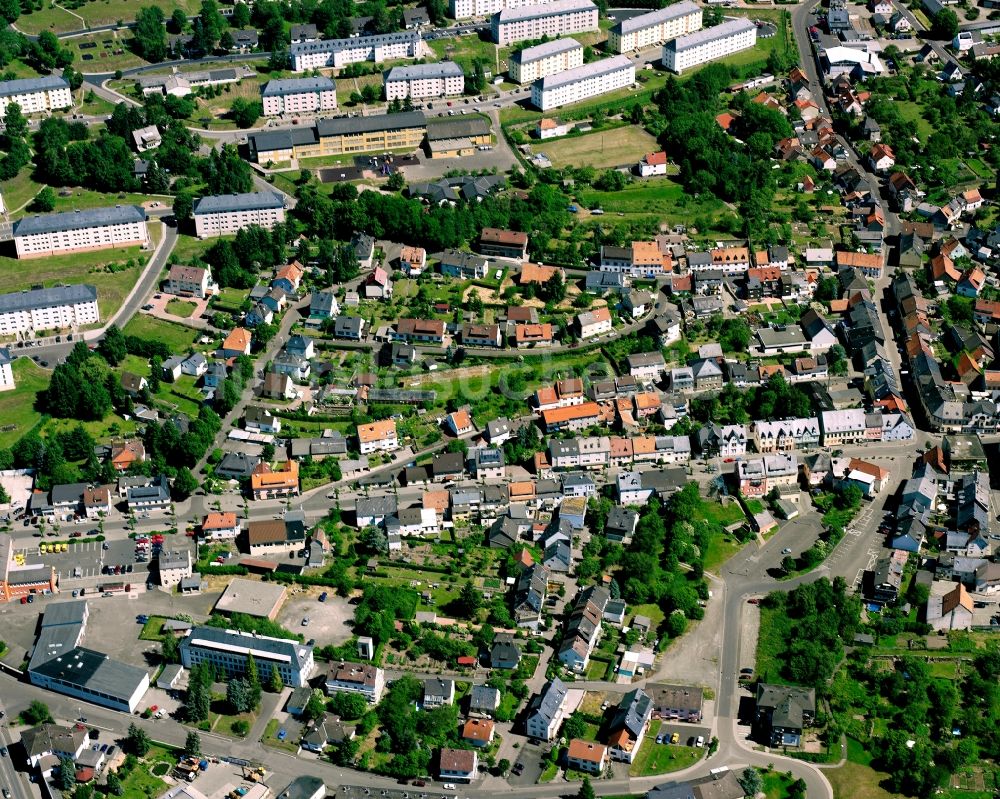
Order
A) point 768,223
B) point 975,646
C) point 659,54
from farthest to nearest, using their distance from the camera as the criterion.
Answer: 1. point 659,54
2. point 768,223
3. point 975,646

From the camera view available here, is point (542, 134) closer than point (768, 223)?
No

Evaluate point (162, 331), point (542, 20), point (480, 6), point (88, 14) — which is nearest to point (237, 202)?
point (162, 331)

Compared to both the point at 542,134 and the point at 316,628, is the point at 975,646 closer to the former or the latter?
the point at 316,628

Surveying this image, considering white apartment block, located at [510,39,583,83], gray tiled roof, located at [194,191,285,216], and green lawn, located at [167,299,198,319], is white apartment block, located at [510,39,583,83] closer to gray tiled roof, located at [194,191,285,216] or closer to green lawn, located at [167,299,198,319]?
gray tiled roof, located at [194,191,285,216]

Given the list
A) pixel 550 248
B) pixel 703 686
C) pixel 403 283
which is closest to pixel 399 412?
pixel 403 283

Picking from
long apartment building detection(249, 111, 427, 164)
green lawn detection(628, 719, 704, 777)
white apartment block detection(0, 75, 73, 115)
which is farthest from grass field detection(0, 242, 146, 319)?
green lawn detection(628, 719, 704, 777)
